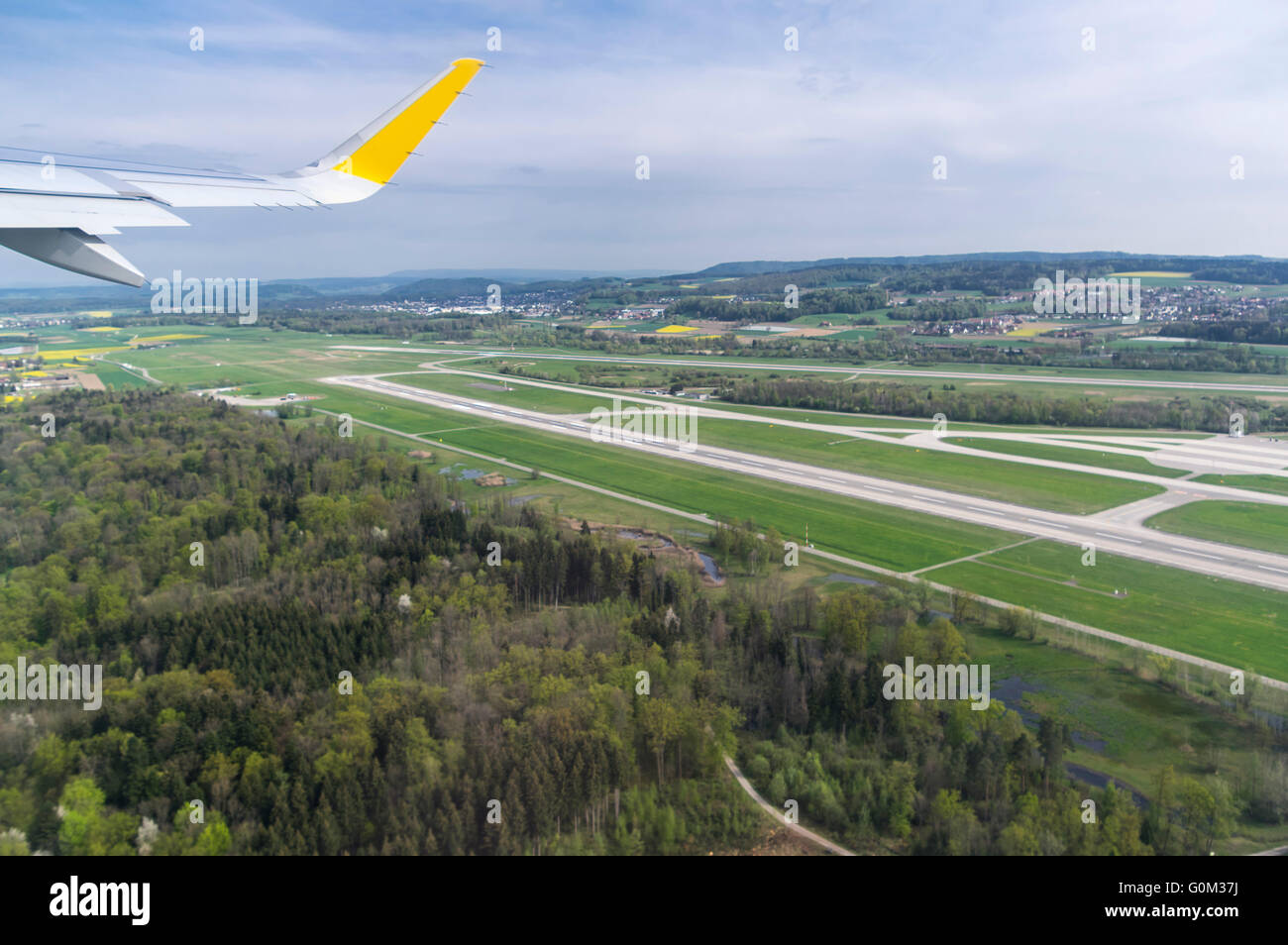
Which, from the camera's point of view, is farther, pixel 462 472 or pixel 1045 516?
pixel 462 472

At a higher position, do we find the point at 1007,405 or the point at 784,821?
the point at 1007,405

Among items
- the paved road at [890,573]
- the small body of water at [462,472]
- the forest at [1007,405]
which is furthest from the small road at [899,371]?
the small body of water at [462,472]

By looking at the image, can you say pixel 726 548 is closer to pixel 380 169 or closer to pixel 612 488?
pixel 612 488

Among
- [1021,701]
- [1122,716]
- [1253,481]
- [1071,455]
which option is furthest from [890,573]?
[1253,481]

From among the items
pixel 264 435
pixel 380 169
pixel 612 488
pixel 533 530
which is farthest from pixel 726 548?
pixel 264 435

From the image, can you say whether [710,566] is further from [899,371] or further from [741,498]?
[899,371]

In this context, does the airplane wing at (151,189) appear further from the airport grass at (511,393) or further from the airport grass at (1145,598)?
the airport grass at (511,393)

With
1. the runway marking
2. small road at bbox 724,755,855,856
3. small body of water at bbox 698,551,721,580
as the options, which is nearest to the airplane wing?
small road at bbox 724,755,855,856
